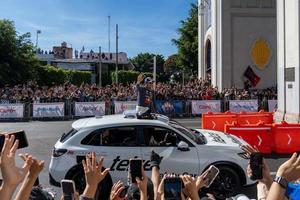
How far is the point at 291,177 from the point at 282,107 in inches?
705

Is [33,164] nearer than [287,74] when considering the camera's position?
Yes

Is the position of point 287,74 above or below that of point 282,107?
above

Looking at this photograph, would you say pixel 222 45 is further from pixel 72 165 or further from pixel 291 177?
pixel 291 177

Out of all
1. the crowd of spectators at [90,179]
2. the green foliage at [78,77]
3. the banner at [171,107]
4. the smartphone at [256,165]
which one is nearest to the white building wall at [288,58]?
the banner at [171,107]

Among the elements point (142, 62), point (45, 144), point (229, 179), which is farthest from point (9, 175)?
point (142, 62)

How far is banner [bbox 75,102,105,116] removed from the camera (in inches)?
1120

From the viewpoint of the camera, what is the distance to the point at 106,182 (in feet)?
30.4

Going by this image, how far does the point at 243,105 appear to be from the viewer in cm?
2942

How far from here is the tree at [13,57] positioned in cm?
4875

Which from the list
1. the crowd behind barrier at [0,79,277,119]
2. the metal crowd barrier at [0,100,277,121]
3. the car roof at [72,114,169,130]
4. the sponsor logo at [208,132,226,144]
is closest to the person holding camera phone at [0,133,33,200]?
the car roof at [72,114,169,130]

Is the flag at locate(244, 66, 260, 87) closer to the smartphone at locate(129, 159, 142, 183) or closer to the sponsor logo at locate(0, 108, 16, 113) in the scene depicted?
the sponsor logo at locate(0, 108, 16, 113)

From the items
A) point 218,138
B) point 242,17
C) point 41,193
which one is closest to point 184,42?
point 242,17

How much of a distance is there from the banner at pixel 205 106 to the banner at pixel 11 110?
10.2 metres

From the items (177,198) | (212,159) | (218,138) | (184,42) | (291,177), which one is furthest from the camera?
(184,42)
